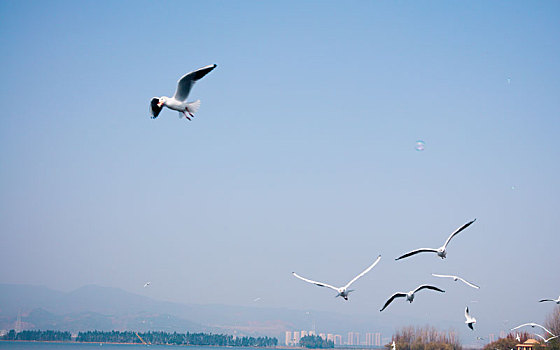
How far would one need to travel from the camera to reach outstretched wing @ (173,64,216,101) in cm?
1480

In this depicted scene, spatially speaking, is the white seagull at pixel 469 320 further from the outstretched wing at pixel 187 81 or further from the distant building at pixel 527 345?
the distant building at pixel 527 345

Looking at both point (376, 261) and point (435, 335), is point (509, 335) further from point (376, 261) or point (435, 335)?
point (376, 261)

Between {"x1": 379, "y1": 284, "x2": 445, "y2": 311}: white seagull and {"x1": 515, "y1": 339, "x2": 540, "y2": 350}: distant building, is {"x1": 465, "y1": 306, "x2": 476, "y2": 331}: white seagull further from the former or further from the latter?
{"x1": 515, "y1": 339, "x2": 540, "y2": 350}: distant building

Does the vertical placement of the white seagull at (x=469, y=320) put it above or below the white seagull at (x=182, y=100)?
below

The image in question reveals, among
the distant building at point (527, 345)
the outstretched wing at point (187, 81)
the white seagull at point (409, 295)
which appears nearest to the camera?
the outstretched wing at point (187, 81)

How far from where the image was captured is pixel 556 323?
257ft

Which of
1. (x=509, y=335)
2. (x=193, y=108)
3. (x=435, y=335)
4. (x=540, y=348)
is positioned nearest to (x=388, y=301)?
(x=193, y=108)

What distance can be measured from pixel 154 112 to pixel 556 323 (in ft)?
254

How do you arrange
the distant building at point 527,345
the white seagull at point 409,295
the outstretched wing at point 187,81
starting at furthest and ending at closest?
the distant building at point 527,345 → the white seagull at point 409,295 → the outstretched wing at point 187,81

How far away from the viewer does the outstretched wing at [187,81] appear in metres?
14.8

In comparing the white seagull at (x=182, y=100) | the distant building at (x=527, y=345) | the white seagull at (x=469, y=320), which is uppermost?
the white seagull at (x=182, y=100)

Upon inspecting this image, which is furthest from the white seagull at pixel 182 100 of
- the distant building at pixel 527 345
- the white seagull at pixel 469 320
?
the distant building at pixel 527 345

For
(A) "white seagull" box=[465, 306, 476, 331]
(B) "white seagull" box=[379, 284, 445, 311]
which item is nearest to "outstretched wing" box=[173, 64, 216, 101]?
(B) "white seagull" box=[379, 284, 445, 311]

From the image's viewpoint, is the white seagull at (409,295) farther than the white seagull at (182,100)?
Yes
